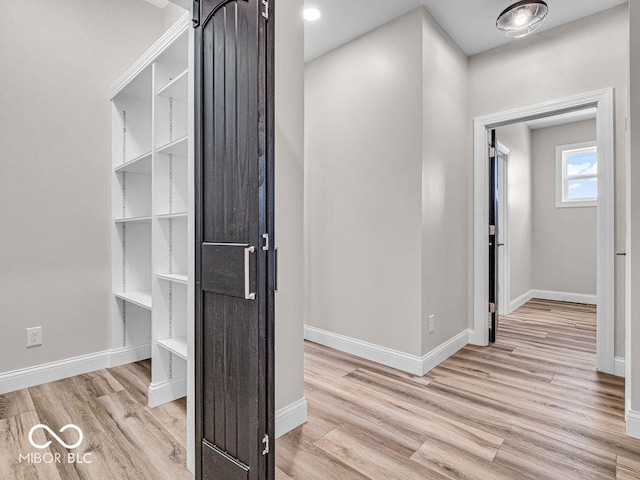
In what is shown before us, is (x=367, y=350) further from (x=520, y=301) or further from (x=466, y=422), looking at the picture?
(x=520, y=301)

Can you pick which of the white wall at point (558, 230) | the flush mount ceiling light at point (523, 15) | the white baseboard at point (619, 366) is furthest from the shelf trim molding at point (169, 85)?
the white wall at point (558, 230)

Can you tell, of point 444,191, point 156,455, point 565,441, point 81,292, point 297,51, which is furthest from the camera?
point 444,191

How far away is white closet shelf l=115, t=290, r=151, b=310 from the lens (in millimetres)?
2437

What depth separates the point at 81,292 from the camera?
269cm

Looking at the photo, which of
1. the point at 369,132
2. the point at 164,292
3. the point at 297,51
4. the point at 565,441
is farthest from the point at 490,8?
the point at 164,292

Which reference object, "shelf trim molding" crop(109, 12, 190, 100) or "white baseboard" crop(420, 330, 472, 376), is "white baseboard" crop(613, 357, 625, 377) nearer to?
"white baseboard" crop(420, 330, 472, 376)

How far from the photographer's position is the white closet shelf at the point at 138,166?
98.1 inches

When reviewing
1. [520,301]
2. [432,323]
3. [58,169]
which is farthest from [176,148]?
[520,301]

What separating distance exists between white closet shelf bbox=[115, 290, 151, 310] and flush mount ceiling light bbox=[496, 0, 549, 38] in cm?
324

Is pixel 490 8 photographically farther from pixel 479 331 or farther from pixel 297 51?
pixel 479 331

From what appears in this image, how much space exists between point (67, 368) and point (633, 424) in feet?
11.6

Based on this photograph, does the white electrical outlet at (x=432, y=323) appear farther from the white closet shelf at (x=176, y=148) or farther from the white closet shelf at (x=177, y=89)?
the white closet shelf at (x=177, y=89)

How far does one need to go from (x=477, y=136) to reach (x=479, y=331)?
1.84m

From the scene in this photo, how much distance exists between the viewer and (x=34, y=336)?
2.47m
